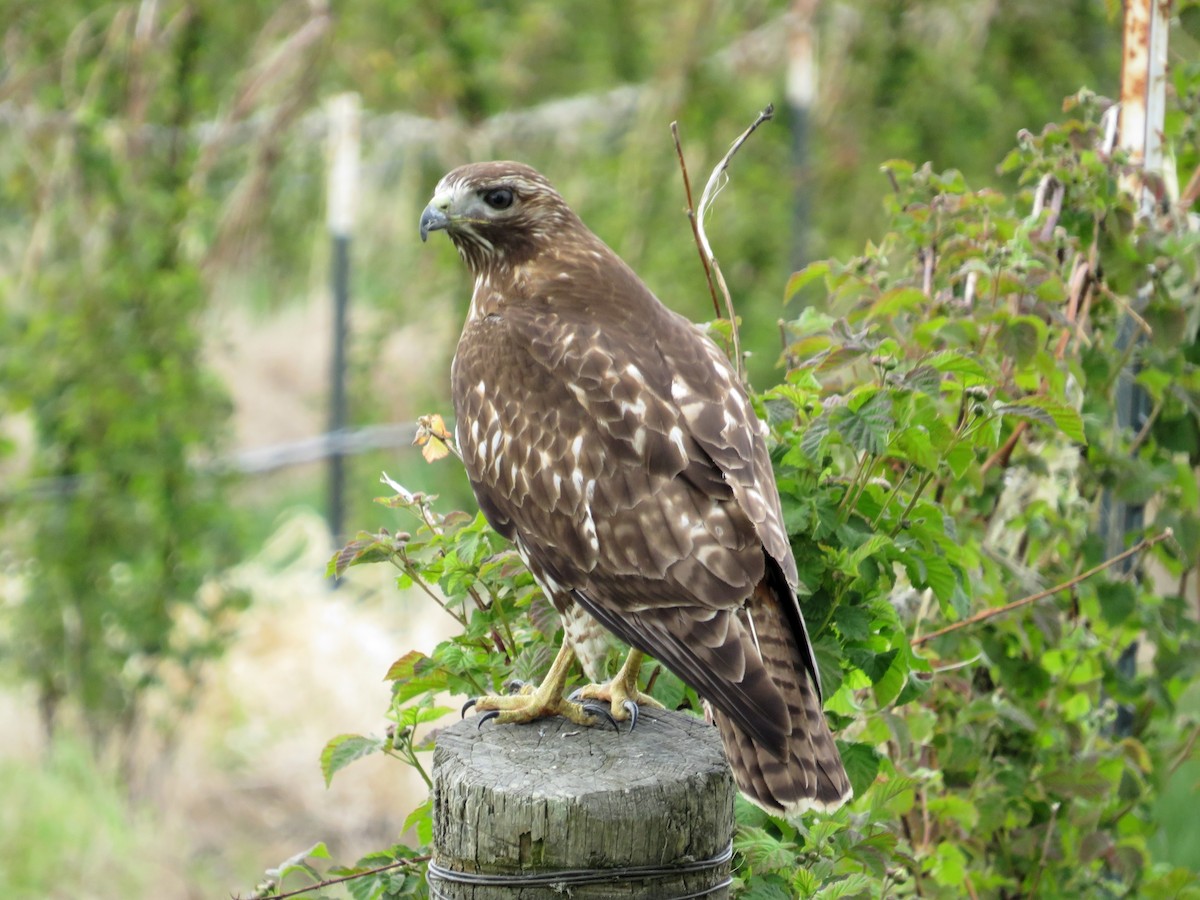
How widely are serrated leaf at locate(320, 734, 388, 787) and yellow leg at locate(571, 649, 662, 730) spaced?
309 mm

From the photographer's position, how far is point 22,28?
236 inches

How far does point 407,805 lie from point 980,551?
3731mm

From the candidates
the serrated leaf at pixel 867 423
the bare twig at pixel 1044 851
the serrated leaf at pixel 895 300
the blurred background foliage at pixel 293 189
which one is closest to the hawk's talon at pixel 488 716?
the serrated leaf at pixel 867 423

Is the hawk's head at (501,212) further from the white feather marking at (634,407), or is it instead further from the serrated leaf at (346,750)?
the serrated leaf at (346,750)

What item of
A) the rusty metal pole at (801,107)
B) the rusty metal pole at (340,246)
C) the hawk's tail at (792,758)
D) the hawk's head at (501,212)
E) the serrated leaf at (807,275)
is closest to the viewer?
the hawk's tail at (792,758)

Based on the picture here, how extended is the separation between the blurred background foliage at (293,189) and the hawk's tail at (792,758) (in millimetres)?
1729

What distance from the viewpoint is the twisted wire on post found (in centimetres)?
170

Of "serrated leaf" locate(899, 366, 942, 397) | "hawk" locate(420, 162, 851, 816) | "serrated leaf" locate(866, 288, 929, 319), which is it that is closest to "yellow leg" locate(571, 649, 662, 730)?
"hawk" locate(420, 162, 851, 816)

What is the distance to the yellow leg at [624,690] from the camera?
224cm

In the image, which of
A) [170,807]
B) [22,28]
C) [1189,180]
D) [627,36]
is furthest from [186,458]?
[627,36]

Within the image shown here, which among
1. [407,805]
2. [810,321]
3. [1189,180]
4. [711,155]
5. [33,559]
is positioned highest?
[711,155]

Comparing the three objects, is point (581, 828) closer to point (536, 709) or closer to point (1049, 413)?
point (536, 709)

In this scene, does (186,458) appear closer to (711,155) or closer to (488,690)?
(711,155)

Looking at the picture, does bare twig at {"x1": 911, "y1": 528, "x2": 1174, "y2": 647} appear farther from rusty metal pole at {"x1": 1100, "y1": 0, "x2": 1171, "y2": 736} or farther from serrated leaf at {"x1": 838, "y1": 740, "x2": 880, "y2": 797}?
rusty metal pole at {"x1": 1100, "y1": 0, "x2": 1171, "y2": 736}
